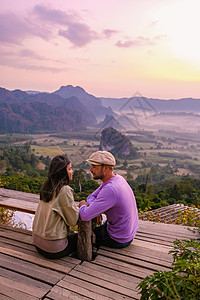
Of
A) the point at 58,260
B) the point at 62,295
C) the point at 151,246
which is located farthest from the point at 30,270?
the point at 151,246

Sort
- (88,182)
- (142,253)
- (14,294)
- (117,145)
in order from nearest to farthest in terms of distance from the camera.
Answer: (14,294) → (142,253) → (88,182) → (117,145)

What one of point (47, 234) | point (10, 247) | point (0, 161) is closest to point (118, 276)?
point (47, 234)

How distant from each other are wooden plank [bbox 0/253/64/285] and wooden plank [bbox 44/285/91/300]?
0.29ft

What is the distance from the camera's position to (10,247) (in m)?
2.30

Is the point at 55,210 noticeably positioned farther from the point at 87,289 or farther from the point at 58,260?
the point at 87,289

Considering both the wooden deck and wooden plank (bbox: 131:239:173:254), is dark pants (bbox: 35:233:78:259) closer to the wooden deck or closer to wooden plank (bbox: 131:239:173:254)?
the wooden deck

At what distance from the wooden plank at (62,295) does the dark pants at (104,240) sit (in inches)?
27.0

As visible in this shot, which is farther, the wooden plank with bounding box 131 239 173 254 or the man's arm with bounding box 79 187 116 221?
the wooden plank with bounding box 131 239 173 254

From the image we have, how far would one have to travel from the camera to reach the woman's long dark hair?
1.99 metres

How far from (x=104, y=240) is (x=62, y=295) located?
743 millimetres

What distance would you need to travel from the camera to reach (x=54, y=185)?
200 cm

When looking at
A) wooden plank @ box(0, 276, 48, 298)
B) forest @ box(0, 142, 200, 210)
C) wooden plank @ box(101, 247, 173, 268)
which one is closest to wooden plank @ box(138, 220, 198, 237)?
wooden plank @ box(101, 247, 173, 268)

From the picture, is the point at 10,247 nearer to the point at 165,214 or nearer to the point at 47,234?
the point at 47,234

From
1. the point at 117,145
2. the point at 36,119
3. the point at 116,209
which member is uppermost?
the point at 116,209
